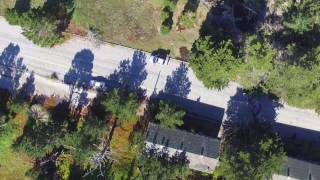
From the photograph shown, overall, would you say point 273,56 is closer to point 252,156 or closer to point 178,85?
point 252,156

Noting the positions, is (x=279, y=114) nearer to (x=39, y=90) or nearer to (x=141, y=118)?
(x=141, y=118)

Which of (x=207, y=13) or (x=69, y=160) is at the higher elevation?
(x=207, y=13)

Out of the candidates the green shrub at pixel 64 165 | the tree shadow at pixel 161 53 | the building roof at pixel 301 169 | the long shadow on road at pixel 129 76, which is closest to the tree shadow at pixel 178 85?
the tree shadow at pixel 161 53

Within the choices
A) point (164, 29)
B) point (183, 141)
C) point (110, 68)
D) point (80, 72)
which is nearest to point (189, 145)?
point (183, 141)

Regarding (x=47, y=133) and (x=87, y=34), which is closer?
(x=47, y=133)

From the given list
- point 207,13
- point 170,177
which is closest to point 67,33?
point 207,13

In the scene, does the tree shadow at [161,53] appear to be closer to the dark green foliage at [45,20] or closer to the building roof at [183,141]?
the building roof at [183,141]
